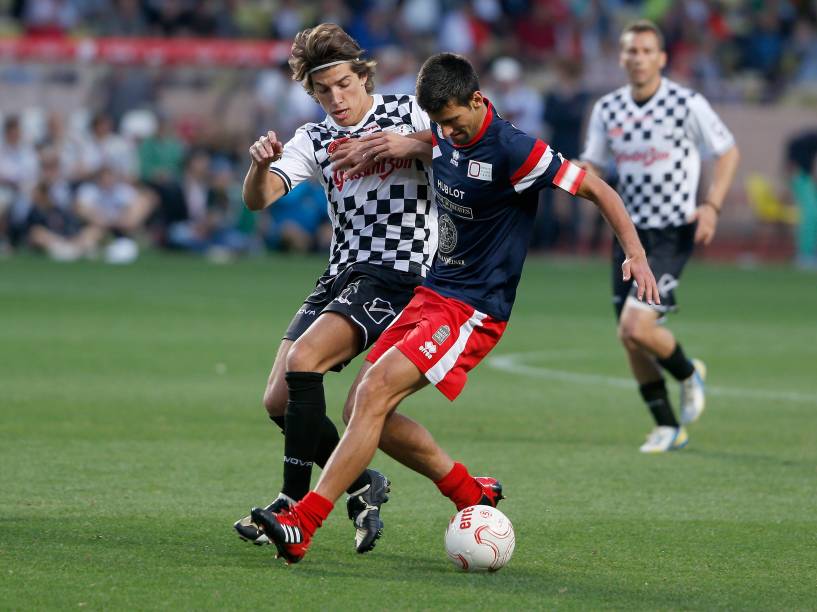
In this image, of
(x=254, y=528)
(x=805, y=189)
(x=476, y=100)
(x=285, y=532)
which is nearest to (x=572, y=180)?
(x=476, y=100)

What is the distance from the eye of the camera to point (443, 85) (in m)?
6.14

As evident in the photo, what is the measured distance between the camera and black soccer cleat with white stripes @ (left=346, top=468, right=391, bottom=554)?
6.35 meters

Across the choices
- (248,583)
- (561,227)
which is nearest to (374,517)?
(248,583)

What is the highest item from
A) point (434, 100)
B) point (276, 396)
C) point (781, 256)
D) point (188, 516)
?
point (434, 100)

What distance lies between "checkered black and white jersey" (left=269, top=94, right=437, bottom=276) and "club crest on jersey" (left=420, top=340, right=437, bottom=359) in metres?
0.70

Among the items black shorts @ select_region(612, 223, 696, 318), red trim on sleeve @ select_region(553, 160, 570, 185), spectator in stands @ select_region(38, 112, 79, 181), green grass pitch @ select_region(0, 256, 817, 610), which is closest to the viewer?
green grass pitch @ select_region(0, 256, 817, 610)

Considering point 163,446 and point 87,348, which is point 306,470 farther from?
point 87,348

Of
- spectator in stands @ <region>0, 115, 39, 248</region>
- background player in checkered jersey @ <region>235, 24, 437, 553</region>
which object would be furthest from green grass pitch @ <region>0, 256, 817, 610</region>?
spectator in stands @ <region>0, 115, 39, 248</region>

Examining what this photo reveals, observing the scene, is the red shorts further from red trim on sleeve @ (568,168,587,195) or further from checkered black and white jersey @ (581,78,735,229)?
checkered black and white jersey @ (581,78,735,229)

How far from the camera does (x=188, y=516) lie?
22.8 feet

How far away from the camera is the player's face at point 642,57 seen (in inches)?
395

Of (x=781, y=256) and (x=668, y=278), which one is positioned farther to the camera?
(x=781, y=256)

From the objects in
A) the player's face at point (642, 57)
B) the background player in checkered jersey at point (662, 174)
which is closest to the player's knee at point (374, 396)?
the background player in checkered jersey at point (662, 174)

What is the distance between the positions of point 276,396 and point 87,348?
7172 mm
